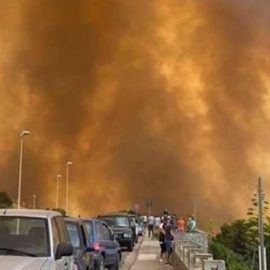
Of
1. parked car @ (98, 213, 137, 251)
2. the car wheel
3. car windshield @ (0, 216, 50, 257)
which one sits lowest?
car windshield @ (0, 216, 50, 257)

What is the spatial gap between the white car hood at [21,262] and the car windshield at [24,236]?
0.23 meters

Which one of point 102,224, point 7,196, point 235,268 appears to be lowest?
point 235,268

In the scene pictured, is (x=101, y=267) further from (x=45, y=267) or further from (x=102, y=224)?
(x=45, y=267)

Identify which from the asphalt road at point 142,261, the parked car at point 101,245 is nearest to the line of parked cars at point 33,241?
the parked car at point 101,245

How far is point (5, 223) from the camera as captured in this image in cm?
830

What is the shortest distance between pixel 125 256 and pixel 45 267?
2031cm

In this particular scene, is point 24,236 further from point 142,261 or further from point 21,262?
point 142,261

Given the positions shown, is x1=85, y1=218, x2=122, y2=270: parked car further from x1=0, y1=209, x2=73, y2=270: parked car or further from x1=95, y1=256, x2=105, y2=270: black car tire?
x1=0, y1=209, x2=73, y2=270: parked car

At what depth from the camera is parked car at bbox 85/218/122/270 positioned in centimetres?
1545

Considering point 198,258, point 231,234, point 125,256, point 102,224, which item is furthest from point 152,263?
point 231,234

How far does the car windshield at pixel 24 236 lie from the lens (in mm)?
7844

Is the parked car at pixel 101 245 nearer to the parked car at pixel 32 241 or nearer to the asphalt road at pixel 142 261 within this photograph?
the asphalt road at pixel 142 261

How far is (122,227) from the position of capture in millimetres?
29297

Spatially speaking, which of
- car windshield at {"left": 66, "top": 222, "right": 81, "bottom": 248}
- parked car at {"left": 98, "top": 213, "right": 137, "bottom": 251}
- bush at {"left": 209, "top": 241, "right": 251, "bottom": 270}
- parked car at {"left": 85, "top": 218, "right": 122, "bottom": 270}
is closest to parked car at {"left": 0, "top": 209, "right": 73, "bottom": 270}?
car windshield at {"left": 66, "top": 222, "right": 81, "bottom": 248}
